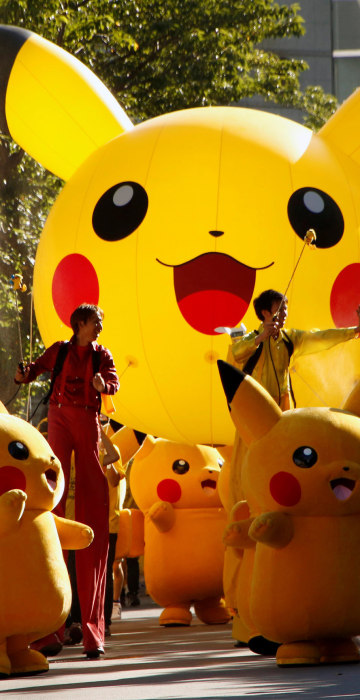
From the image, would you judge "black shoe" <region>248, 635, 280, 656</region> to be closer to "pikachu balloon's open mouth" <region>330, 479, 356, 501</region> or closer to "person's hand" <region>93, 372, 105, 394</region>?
"pikachu balloon's open mouth" <region>330, 479, 356, 501</region>

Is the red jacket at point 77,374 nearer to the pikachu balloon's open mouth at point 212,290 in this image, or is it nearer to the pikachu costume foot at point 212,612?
the pikachu balloon's open mouth at point 212,290

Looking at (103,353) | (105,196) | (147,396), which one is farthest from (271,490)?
(105,196)

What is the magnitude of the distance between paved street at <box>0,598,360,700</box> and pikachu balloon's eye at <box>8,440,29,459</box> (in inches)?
34.9

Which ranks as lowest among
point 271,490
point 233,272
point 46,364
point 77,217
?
point 271,490

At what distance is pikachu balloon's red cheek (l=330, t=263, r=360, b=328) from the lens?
22.0 ft

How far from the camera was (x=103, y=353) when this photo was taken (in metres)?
6.19

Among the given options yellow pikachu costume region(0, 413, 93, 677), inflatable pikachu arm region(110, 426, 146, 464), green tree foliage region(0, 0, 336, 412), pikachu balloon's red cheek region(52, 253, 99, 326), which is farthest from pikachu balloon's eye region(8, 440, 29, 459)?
green tree foliage region(0, 0, 336, 412)

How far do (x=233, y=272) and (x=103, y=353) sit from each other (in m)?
0.87

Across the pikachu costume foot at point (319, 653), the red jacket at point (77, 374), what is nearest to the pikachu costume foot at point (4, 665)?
the pikachu costume foot at point (319, 653)

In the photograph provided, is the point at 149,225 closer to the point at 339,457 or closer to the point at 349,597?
the point at 339,457

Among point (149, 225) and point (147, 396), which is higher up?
point (149, 225)

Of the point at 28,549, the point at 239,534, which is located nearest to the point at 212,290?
the point at 239,534

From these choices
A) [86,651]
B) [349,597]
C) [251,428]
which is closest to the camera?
[349,597]

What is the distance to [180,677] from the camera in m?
5.00
